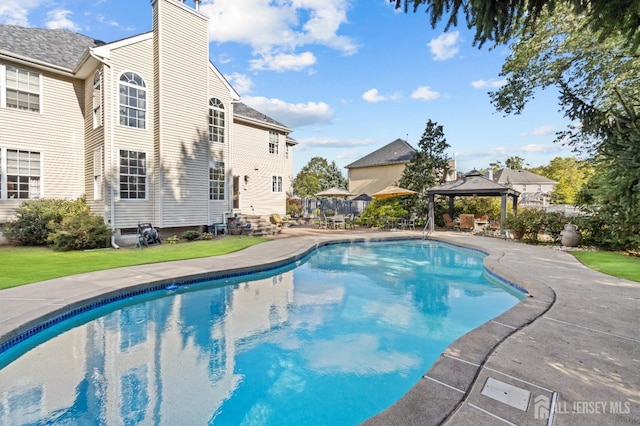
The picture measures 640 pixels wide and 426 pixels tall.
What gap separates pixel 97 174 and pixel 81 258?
4.23 m

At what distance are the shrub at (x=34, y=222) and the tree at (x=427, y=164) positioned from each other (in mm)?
17442

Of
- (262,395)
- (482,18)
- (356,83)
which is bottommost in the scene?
(262,395)

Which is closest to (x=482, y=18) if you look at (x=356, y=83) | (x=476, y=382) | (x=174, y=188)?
(x=476, y=382)

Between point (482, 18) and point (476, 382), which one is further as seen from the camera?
point (482, 18)

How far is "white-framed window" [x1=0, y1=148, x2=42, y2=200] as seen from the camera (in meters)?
10.7

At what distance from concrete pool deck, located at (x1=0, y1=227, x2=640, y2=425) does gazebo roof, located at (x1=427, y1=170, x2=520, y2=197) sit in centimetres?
867

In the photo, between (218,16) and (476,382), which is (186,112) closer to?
(218,16)

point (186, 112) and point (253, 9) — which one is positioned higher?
point (253, 9)

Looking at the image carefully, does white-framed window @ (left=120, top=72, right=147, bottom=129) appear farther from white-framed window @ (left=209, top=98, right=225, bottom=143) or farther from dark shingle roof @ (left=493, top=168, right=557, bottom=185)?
dark shingle roof @ (left=493, top=168, right=557, bottom=185)

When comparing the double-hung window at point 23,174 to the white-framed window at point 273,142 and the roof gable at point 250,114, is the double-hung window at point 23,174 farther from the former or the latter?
the white-framed window at point 273,142

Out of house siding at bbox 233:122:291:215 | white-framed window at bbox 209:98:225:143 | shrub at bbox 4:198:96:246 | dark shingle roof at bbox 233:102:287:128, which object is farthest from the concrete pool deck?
dark shingle roof at bbox 233:102:287:128

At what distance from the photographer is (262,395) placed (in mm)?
3732

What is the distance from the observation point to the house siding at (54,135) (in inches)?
423

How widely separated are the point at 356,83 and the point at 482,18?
1745 centimetres
